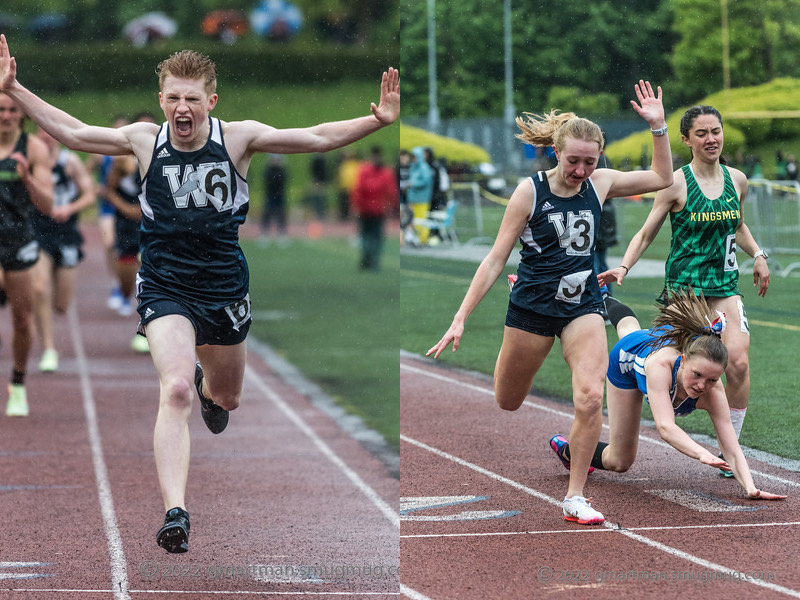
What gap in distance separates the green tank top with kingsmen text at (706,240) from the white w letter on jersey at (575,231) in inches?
37.9

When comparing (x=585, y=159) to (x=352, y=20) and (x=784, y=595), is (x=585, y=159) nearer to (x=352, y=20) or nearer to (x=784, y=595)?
(x=784, y=595)

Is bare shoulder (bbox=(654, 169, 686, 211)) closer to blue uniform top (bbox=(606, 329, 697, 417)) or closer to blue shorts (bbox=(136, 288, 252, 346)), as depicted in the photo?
blue uniform top (bbox=(606, 329, 697, 417))

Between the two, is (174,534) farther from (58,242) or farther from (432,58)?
(58,242)

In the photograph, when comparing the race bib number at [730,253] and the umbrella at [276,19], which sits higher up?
the umbrella at [276,19]

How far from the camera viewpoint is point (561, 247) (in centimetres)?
552

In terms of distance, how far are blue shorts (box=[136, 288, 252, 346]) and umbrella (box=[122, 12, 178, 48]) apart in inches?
1436

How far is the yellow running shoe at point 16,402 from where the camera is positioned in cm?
870

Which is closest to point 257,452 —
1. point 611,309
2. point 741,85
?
point 611,309

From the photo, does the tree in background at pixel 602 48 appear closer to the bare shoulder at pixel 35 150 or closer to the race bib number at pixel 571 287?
the race bib number at pixel 571 287

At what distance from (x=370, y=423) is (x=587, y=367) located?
157 inches

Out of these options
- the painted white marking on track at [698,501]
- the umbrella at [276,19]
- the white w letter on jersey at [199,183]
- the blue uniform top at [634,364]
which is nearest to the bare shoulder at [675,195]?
the blue uniform top at [634,364]

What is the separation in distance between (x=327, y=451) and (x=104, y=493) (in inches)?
73.0

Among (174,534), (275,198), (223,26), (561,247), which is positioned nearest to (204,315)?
(174,534)

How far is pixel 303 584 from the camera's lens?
16.0 ft
